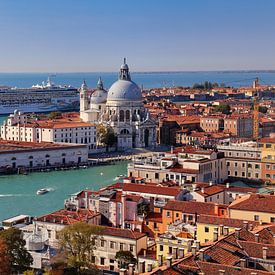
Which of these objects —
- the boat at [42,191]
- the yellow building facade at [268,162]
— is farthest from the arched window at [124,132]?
the boat at [42,191]

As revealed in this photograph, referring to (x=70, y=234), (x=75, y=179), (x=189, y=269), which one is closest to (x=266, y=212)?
(x=70, y=234)

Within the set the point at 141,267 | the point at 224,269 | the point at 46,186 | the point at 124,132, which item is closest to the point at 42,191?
the point at 46,186

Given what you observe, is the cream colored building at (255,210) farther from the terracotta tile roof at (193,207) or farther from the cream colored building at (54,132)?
the cream colored building at (54,132)

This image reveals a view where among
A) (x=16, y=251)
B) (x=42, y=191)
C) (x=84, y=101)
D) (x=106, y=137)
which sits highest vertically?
(x=84, y=101)

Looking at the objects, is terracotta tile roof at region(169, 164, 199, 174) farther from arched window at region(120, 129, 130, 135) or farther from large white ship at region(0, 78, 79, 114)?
large white ship at region(0, 78, 79, 114)

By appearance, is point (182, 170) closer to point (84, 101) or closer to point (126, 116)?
point (126, 116)
